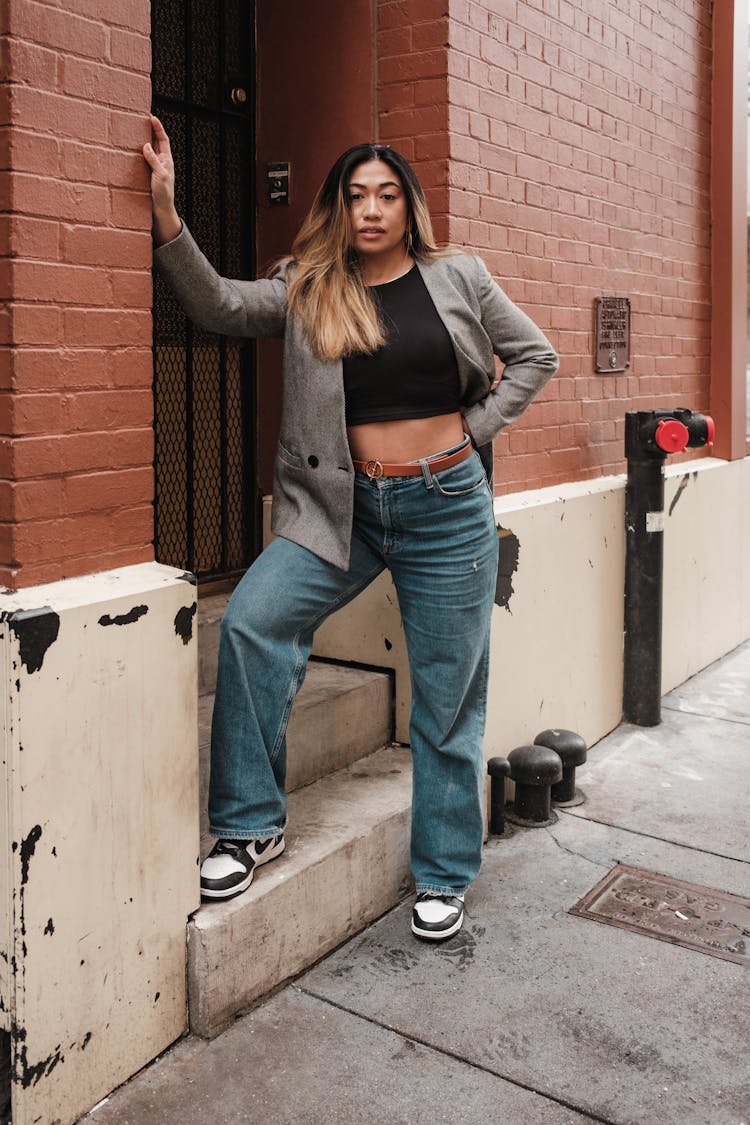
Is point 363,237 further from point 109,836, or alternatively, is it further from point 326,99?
point 109,836

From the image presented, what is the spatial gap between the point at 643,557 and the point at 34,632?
139 inches

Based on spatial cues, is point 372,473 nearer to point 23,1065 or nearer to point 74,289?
point 74,289

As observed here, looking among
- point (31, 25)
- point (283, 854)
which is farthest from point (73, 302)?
point (283, 854)

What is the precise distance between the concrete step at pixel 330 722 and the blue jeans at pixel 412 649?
44 centimetres

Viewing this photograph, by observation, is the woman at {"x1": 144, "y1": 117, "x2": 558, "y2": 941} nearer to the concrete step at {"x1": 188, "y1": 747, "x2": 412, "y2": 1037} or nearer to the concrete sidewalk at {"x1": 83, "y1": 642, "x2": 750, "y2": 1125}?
the concrete step at {"x1": 188, "y1": 747, "x2": 412, "y2": 1037}

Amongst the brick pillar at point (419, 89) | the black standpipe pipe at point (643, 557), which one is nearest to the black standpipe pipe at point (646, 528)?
the black standpipe pipe at point (643, 557)

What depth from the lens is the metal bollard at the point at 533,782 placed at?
4.20 metres

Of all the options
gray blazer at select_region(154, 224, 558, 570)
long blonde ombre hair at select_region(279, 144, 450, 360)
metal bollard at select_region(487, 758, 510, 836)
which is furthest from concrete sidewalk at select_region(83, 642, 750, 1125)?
long blonde ombre hair at select_region(279, 144, 450, 360)

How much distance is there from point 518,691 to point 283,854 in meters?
1.52

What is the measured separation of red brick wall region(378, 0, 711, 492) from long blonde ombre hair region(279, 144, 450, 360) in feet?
2.54

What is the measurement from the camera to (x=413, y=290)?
329cm

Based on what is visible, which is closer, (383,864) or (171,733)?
(171,733)

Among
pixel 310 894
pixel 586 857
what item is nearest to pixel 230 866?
pixel 310 894

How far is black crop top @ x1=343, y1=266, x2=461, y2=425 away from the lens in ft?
10.5
